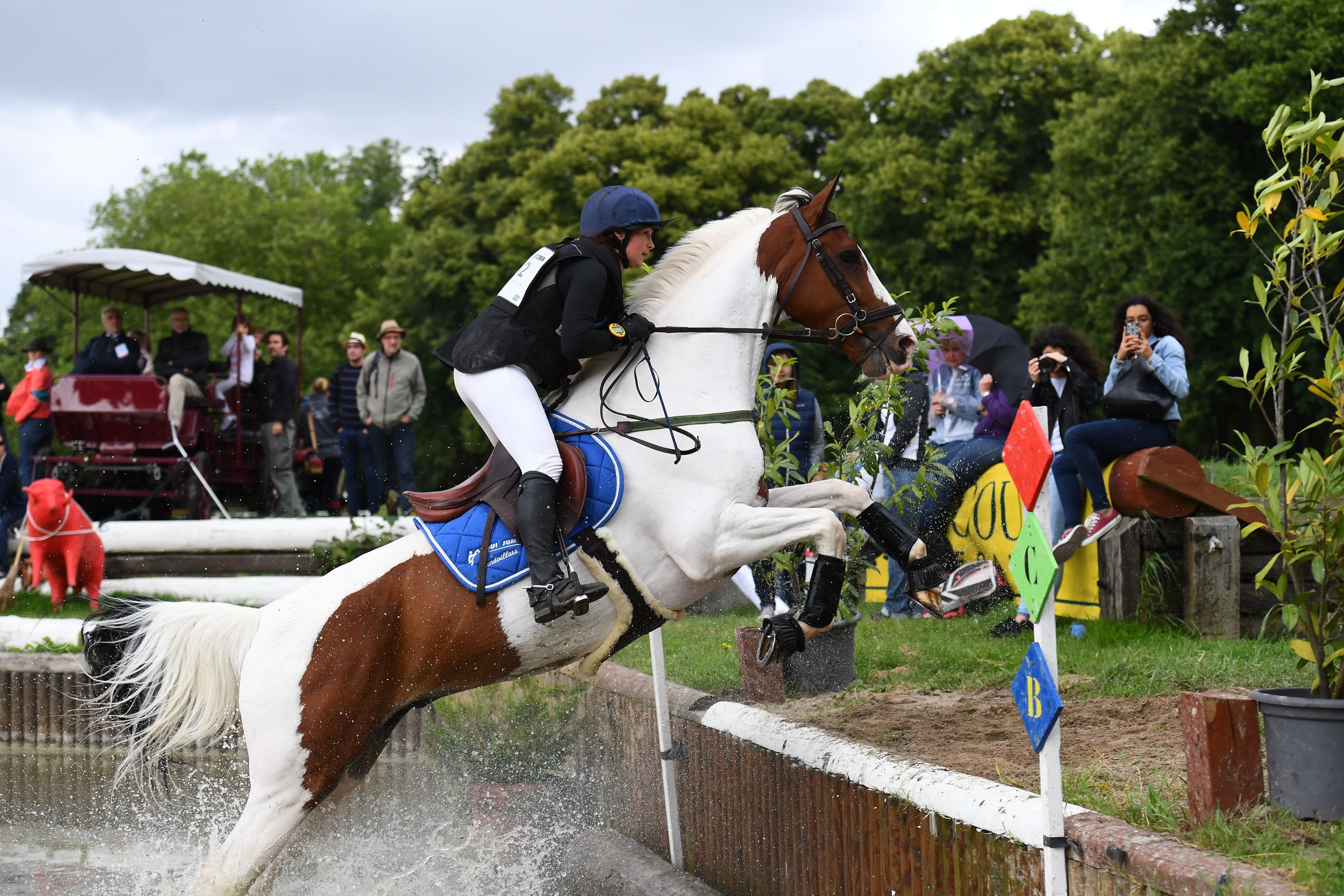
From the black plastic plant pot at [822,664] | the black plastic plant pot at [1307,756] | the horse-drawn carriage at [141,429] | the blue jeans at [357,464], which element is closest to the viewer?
the black plastic plant pot at [1307,756]

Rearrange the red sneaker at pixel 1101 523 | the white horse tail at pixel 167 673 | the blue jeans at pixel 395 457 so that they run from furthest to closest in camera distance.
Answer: the blue jeans at pixel 395 457 < the red sneaker at pixel 1101 523 < the white horse tail at pixel 167 673


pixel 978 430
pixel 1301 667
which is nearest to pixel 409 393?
pixel 978 430

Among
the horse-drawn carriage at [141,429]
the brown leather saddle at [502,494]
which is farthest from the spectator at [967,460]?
the horse-drawn carriage at [141,429]

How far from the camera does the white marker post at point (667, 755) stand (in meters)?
4.92

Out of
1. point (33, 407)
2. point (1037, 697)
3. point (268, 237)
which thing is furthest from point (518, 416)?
point (268, 237)

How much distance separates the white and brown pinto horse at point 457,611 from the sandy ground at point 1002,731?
1.85 feet

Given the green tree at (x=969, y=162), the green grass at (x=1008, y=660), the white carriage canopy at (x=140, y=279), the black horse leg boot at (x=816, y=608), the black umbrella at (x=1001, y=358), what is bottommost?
the green grass at (x=1008, y=660)

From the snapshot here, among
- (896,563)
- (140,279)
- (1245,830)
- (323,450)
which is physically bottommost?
(896,563)

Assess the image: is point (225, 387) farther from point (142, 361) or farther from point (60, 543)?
point (60, 543)

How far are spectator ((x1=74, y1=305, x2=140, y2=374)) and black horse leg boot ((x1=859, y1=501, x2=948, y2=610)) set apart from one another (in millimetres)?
10737

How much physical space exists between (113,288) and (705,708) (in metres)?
12.2

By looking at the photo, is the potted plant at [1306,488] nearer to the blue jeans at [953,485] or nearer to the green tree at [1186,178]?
the blue jeans at [953,485]

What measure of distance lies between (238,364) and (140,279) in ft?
6.57

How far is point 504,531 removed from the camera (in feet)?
13.4
